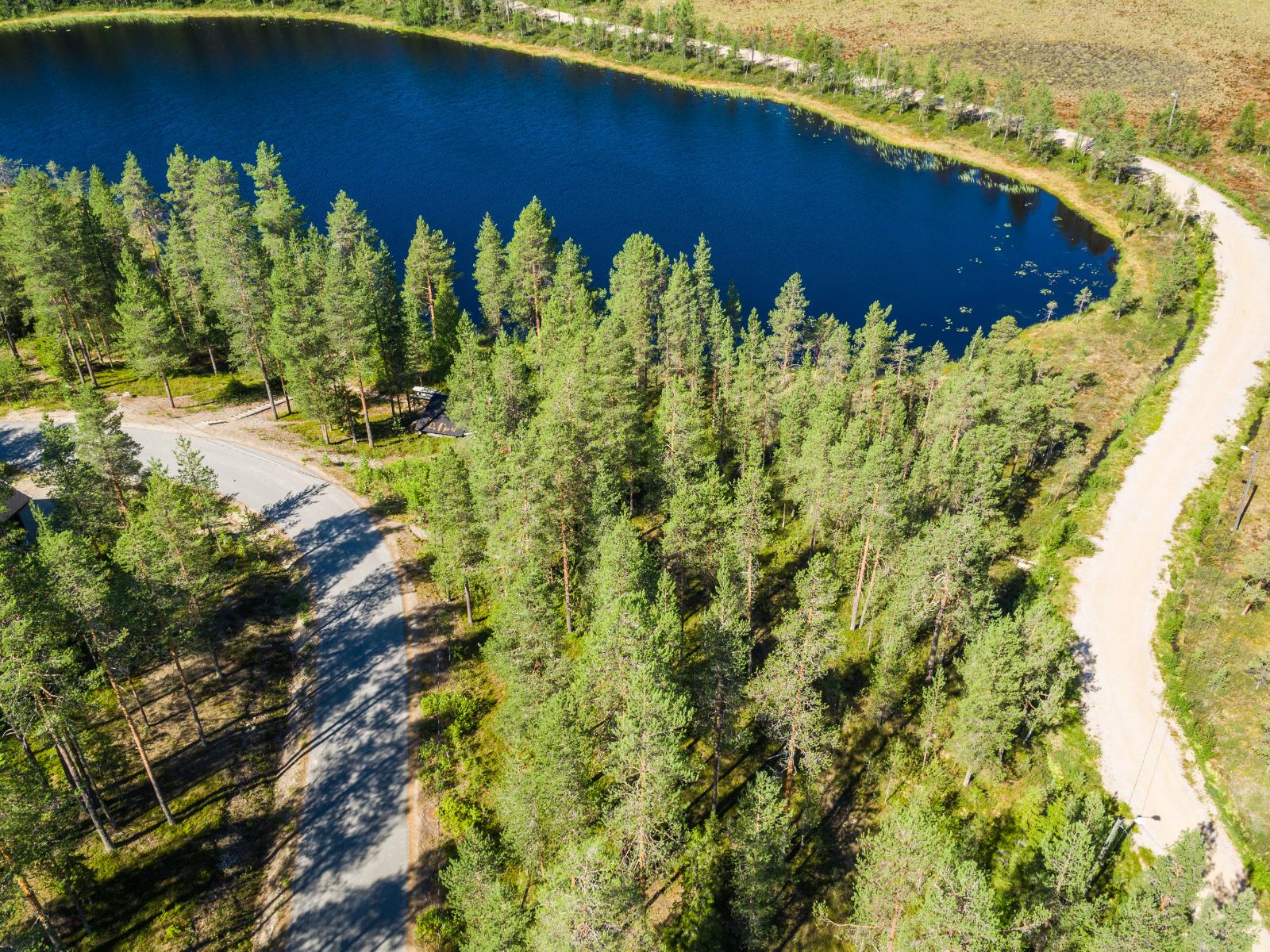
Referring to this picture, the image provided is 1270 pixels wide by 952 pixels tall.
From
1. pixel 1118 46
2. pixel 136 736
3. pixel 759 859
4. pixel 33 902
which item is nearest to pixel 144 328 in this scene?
pixel 136 736

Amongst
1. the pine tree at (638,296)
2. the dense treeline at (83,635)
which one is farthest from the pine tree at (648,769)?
the pine tree at (638,296)

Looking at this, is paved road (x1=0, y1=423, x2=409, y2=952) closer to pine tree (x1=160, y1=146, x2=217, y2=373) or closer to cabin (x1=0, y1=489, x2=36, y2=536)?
cabin (x1=0, y1=489, x2=36, y2=536)

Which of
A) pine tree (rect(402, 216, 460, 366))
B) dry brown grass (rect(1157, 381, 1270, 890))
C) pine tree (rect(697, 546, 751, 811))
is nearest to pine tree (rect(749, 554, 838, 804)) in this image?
pine tree (rect(697, 546, 751, 811))

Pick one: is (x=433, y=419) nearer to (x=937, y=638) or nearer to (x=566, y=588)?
(x=566, y=588)

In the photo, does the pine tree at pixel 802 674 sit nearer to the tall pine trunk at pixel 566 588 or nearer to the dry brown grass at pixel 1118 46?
the tall pine trunk at pixel 566 588

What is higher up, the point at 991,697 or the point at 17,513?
the point at 991,697

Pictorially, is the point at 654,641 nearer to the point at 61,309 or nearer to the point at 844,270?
the point at 61,309
